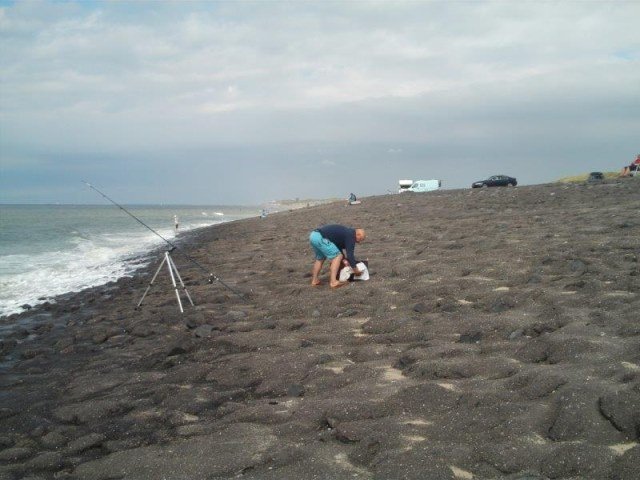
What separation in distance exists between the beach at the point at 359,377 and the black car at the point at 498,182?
33.7 metres

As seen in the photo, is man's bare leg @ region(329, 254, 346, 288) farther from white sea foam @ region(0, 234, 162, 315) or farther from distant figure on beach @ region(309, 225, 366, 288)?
white sea foam @ region(0, 234, 162, 315)

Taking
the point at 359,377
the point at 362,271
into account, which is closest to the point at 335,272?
the point at 362,271

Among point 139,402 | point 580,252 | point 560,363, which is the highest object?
point 580,252

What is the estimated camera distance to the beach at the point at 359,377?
377cm

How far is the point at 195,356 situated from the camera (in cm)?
679

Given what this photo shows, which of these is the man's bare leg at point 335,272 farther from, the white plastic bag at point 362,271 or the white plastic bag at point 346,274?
the white plastic bag at point 362,271

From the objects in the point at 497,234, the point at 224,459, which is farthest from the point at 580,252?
the point at 224,459

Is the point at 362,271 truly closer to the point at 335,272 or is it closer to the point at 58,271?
the point at 335,272

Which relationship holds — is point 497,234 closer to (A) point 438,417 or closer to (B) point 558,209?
(B) point 558,209

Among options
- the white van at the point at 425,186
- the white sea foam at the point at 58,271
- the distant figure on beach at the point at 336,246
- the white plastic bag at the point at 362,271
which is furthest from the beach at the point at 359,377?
the white van at the point at 425,186

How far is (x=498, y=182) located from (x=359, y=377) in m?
41.6

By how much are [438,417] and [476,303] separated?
3506mm

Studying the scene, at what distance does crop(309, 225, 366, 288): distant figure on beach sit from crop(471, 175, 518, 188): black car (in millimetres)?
36716

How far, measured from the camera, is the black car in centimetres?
4331
